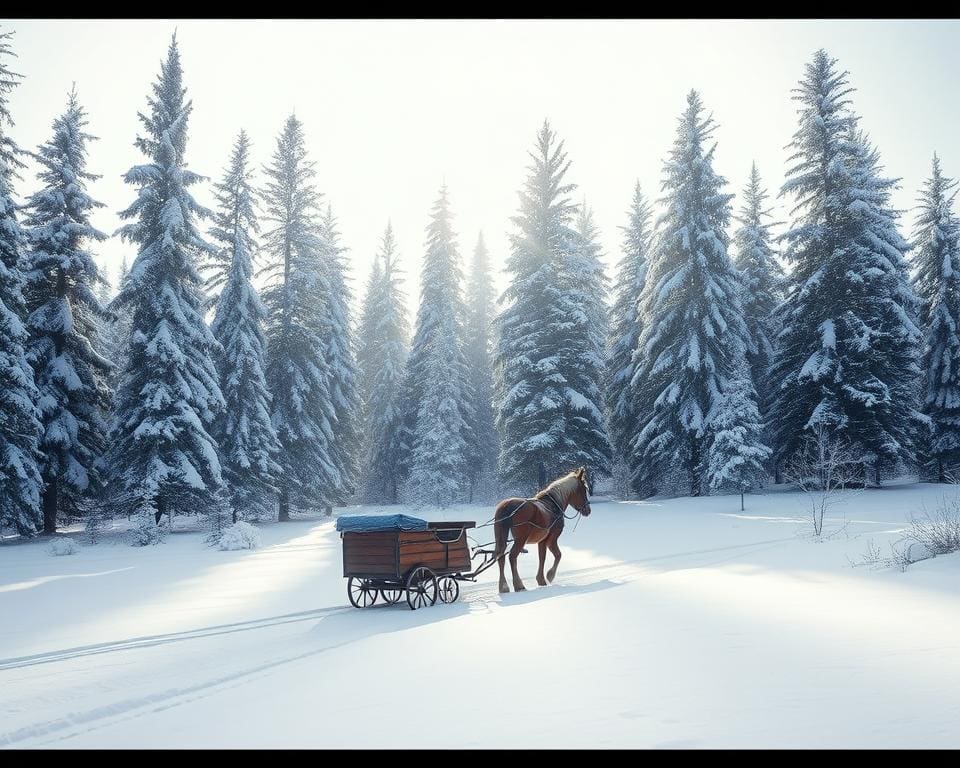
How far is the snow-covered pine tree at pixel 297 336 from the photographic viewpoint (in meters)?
32.7

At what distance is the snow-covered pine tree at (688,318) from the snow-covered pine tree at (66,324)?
2498 cm

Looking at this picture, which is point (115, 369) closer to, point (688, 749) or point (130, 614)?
point (130, 614)

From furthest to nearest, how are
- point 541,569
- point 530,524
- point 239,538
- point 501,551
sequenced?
point 239,538, point 541,569, point 530,524, point 501,551

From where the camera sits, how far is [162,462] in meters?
24.2

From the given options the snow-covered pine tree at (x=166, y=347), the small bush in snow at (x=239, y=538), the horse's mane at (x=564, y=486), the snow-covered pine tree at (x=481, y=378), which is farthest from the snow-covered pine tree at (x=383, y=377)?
the horse's mane at (x=564, y=486)

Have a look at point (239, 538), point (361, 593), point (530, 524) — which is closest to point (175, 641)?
point (361, 593)

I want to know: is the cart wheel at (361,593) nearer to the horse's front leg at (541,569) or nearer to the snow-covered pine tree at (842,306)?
the horse's front leg at (541,569)

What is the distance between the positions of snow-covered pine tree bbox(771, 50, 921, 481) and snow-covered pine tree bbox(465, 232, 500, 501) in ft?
63.5

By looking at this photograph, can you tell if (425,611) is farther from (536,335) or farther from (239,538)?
(536,335)

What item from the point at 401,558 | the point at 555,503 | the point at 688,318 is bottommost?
the point at 401,558

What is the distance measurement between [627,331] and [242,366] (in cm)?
2246

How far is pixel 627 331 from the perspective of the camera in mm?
39312

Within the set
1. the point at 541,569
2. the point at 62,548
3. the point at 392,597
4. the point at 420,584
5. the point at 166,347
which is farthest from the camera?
the point at 166,347

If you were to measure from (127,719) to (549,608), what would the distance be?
607cm
